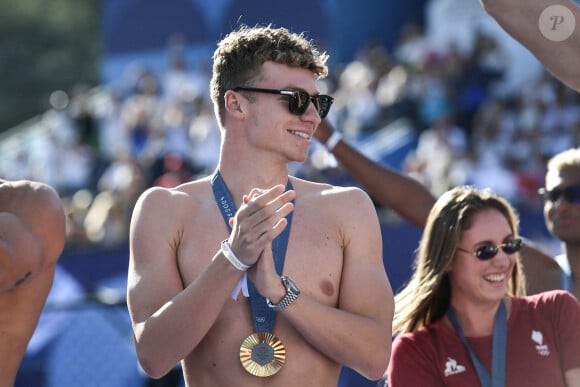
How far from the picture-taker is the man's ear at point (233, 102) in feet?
12.5

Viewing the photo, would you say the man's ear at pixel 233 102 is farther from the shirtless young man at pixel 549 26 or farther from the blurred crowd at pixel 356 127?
the blurred crowd at pixel 356 127

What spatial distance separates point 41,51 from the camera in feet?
93.7

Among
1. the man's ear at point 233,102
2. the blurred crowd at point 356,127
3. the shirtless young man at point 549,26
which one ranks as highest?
the shirtless young man at point 549,26

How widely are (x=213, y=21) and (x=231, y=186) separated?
49.7ft

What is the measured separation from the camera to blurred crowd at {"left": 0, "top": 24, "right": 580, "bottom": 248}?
39.9 ft

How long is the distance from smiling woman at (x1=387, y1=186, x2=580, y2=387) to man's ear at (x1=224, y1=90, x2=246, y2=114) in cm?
134

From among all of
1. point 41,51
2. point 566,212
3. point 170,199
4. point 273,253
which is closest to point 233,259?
point 273,253

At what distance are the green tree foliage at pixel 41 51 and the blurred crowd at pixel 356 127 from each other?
9.90 metres

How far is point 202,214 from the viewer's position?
3.79m

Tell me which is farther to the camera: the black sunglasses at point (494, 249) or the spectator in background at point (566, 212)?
the spectator in background at point (566, 212)

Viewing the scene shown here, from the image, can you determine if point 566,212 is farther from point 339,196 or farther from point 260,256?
point 260,256

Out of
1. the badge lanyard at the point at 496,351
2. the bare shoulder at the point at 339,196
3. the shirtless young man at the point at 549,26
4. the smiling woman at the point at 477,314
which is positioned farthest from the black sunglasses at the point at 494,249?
the shirtless young man at the point at 549,26

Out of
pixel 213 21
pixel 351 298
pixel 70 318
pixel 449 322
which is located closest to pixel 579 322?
pixel 449 322

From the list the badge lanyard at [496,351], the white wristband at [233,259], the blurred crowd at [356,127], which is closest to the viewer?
the white wristband at [233,259]
